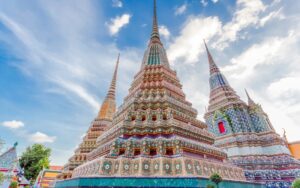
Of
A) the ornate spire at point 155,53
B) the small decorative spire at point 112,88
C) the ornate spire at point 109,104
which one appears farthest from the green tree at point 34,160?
the ornate spire at point 155,53

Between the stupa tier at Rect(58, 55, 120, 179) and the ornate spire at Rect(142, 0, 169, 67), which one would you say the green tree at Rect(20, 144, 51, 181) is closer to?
the stupa tier at Rect(58, 55, 120, 179)

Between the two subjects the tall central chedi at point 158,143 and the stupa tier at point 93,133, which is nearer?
the tall central chedi at point 158,143

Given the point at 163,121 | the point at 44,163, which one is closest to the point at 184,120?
the point at 163,121

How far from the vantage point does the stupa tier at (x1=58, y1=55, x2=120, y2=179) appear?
22097 millimetres

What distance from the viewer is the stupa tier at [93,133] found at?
2210cm

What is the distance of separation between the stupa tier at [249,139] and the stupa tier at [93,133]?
1538 cm

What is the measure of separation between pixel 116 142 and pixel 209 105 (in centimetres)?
2066

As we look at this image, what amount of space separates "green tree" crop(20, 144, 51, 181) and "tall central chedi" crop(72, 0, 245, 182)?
24886mm

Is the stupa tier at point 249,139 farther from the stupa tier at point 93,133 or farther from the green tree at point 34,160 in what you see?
the green tree at point 34,160

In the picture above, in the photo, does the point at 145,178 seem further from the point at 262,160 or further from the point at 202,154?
the point at 262,160

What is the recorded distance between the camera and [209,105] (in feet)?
93.2

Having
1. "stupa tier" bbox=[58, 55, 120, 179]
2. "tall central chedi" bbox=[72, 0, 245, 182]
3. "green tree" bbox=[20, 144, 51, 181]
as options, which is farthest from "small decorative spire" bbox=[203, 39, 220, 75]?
"green tree" bbox=[20, 144, 51, 181]

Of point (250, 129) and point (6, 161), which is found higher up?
point (250, 129)

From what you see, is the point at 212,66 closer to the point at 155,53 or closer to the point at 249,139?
the point at 249,139
